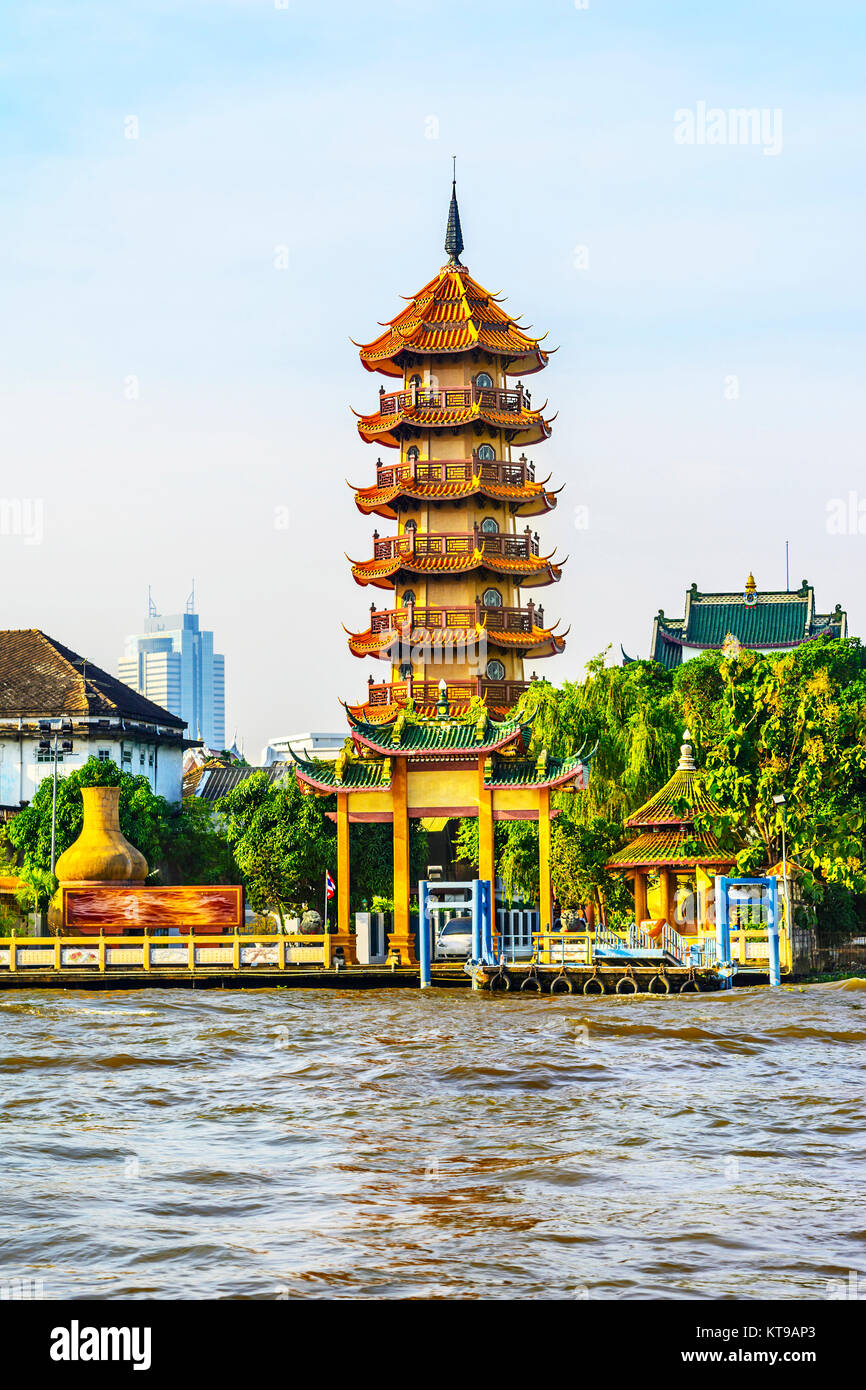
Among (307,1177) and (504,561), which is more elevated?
(504,561)

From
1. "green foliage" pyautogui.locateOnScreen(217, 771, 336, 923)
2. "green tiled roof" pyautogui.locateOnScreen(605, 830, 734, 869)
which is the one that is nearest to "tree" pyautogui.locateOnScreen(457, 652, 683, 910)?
"green tiled roof" pyautogui.locateOnScreen(605, 830, 734, 869)

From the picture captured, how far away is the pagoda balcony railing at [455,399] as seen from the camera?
61375mm

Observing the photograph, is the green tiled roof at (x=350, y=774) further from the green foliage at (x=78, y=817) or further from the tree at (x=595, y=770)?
the green foliage at (x=78, y=817)

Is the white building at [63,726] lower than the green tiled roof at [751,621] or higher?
lower

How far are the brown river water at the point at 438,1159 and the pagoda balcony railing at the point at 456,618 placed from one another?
102 feet

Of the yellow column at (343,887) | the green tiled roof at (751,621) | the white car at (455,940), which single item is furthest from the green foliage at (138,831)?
the green tiled roof at (751,621)

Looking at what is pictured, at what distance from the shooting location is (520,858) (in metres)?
51.6

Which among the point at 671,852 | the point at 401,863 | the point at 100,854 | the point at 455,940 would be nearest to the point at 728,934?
the point at 671,852

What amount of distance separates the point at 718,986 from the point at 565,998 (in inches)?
156

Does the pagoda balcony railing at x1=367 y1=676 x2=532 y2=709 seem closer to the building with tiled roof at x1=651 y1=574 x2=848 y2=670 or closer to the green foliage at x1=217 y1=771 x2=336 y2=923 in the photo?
the green foliage at x1=217 y1=771 x2=336 y2=923

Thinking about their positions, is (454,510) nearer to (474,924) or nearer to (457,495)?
(457,495)

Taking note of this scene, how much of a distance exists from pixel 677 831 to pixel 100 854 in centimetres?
1703
